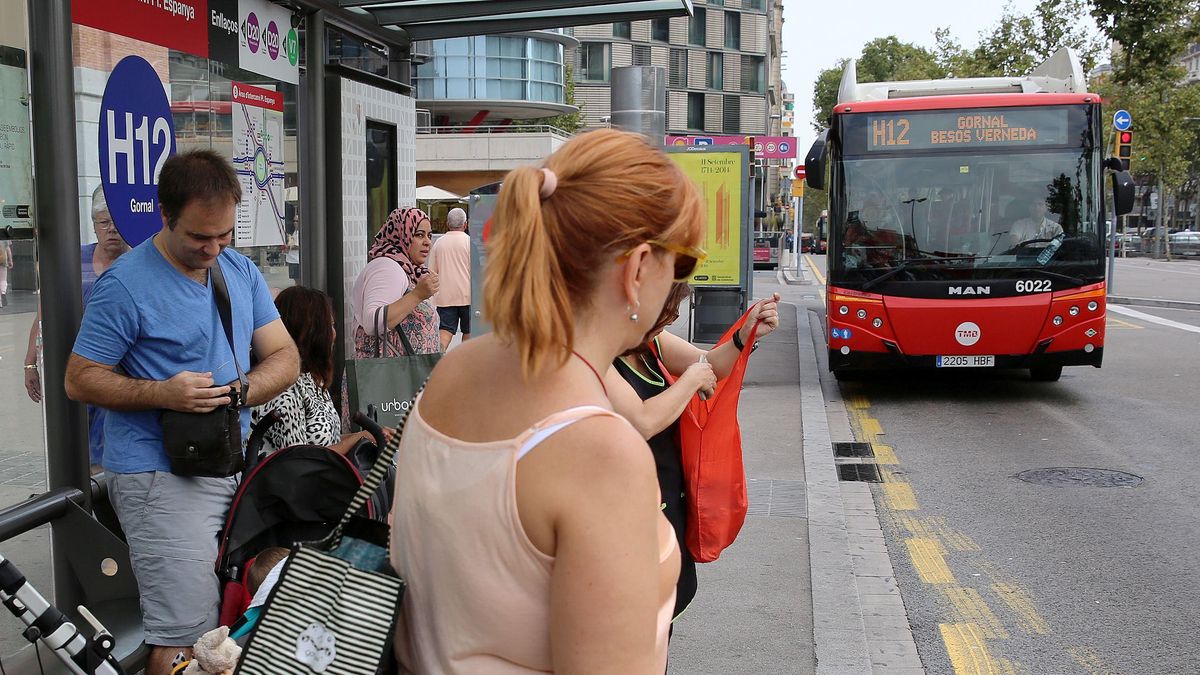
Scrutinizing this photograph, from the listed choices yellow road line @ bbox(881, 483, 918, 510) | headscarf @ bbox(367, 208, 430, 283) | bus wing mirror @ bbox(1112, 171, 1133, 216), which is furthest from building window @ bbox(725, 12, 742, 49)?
headscarf @ bbox(367, 208, 430, 283)

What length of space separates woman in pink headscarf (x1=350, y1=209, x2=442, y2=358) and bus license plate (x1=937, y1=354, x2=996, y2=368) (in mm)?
6918

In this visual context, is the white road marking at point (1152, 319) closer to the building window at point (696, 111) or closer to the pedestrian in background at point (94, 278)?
the pedestrian in background at point (94, 278)

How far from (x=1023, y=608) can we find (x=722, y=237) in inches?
347

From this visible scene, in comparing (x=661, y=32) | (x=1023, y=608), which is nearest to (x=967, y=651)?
(x=1023, y=608)

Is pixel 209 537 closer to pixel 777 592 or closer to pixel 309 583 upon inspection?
pixel 309 583

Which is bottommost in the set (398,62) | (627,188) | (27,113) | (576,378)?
(576,378)

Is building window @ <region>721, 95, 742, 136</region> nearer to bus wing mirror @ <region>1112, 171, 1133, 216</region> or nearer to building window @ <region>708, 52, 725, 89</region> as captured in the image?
building window @ <region>708, 52, 725, 89</region>

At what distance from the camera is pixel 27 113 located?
3.64 m

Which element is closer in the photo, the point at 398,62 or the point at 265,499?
the point at 265,499

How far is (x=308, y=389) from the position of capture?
4.08m

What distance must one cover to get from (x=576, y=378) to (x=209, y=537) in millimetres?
2218

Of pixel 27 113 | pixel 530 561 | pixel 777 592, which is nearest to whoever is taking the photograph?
pixel 530 561

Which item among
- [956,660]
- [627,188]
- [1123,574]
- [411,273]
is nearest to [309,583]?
[627,188]

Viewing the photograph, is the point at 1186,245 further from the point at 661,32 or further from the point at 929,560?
the point at 929,560
